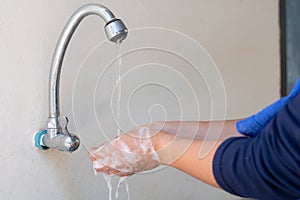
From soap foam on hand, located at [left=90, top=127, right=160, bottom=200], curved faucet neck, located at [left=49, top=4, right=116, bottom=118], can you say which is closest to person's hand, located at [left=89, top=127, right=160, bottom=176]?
soap foam on hand, located at [left=90, top=127, right=160, bottom=200]

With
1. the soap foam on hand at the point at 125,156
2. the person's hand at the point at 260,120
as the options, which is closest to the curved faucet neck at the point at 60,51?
the soap foam on hand at the point at 125,156

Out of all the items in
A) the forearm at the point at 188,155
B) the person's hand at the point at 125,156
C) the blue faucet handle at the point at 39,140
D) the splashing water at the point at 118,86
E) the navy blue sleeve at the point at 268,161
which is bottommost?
the navy blue sleeve at the point at 268,161

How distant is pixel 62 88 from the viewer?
2.80 ft

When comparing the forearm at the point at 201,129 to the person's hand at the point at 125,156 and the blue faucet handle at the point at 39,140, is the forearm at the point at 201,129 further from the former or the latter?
the blue faucet handle at the point at 39,140

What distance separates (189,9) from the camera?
1126mm

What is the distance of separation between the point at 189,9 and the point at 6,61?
547 millimetres

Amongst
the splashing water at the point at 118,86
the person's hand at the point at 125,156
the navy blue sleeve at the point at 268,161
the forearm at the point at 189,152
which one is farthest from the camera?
the splashing water at the point at 118,86

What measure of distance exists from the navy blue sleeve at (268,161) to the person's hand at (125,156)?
17 centimetres

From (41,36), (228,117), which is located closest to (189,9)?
(228,117)

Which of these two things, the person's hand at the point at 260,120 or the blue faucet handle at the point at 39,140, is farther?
the blue faucet handle at the point at 39,140

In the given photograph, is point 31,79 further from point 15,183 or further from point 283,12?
point 283,12

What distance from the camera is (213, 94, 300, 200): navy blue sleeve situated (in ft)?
1.60

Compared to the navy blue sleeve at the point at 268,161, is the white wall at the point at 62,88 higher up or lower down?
higher up

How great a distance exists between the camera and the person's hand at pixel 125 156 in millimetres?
718
